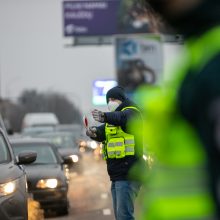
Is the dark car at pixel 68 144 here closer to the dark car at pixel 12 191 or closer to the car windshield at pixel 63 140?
the car windshield at pixel 63 140

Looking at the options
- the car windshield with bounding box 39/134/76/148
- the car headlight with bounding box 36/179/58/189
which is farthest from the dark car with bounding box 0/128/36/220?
the car windshield with bounding box 39/134/76/148

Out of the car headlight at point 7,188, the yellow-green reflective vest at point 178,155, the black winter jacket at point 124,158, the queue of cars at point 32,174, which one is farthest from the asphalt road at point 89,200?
the yellow-green reflective vest at point 178,155

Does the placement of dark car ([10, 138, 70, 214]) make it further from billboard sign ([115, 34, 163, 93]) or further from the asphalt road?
billboard sign ([115, 34, 163, 93])

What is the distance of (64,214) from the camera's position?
616 inches

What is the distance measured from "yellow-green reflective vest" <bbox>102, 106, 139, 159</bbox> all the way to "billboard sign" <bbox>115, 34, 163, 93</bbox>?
110 feet

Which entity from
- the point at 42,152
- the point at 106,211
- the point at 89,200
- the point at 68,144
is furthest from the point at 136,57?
the point at 106,211

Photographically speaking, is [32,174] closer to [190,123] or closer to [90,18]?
[190,123]

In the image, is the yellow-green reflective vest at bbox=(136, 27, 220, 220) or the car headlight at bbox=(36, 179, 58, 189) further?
the car headlight at bbox=(36, 179, 58, 189)

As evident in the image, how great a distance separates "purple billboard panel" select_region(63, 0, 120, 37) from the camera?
156 ft

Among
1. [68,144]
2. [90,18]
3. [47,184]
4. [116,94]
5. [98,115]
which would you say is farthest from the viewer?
[90,18]

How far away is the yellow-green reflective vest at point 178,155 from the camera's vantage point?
220 cm

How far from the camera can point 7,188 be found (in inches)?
388

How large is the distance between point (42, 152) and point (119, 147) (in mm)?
7837

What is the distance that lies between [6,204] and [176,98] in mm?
7589
